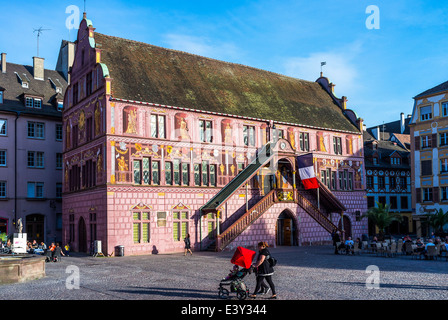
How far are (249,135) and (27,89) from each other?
2374 cm

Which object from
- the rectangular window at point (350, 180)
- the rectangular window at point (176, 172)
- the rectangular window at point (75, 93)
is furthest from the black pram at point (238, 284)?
the rectangular window at point (350, 180)

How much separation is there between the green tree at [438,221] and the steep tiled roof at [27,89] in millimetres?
36887

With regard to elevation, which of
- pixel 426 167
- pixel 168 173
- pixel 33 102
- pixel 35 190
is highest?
pixel 33 102

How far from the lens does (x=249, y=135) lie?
4178 centimetres

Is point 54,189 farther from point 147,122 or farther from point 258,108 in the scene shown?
point 258,108

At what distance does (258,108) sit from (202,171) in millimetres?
8417

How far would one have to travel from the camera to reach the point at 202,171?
3888 cm

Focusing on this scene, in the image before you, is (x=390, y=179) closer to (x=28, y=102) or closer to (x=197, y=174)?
(x=197, y=174)

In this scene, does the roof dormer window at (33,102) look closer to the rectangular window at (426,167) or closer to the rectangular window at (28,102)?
the rectangular window at (28,102)

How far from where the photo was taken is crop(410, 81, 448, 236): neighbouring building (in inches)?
1961

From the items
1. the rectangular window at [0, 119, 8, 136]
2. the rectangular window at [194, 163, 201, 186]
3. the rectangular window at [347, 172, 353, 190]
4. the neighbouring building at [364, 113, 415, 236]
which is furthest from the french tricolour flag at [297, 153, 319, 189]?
the rectangular window at [0, 119, 8, 136]

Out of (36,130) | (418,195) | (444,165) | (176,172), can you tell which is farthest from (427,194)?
(36,130)

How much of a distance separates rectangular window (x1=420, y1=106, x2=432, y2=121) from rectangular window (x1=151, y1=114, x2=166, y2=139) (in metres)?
29.1
